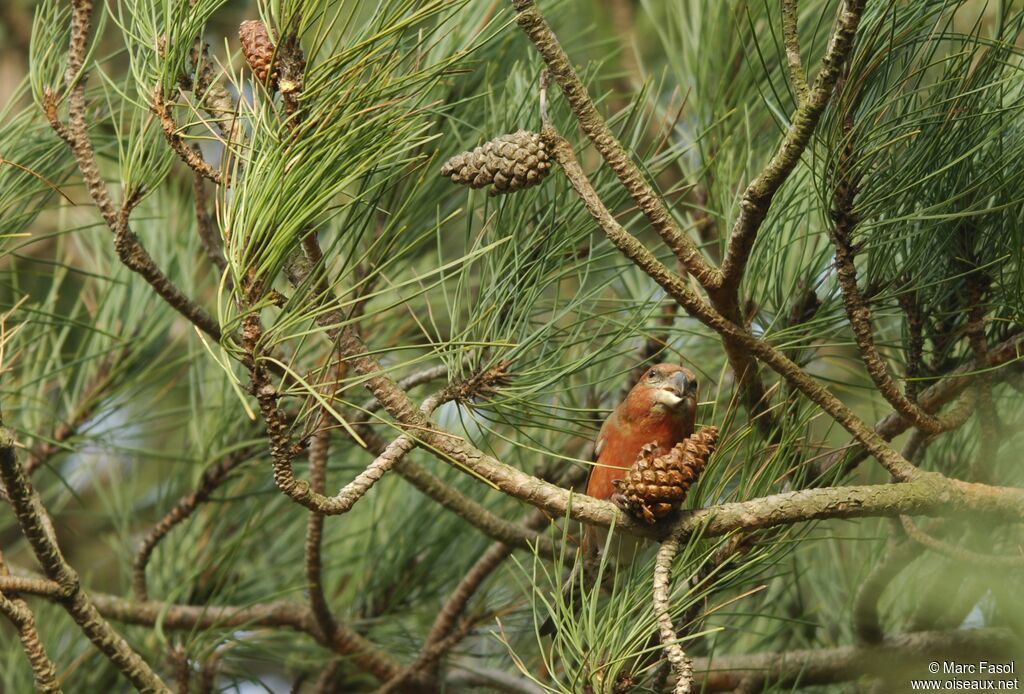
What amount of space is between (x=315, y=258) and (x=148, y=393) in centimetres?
139

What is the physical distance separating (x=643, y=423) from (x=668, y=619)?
0.76 metres

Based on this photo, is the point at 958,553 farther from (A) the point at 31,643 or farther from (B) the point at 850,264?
(A) the point at 31,643

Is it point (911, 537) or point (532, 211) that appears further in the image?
point (911, 537)

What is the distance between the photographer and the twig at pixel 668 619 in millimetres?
1193

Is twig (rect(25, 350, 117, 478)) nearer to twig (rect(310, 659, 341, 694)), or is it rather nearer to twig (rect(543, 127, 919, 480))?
twig (rect(310, 659, 341, 694))

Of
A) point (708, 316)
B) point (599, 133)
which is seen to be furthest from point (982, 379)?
point (599, 133)

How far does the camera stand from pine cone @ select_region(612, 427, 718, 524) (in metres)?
1.39

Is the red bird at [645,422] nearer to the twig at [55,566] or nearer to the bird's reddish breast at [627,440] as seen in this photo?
the bird's reddish breast at [627,440]

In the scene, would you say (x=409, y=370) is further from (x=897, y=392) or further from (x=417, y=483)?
(x=897, y=392)

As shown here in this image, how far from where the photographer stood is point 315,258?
1333 mm

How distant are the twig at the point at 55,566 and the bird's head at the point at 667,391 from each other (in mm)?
968

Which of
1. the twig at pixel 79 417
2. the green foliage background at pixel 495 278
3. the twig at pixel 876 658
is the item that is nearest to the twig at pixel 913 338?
the green foliage background at pixel 495 278

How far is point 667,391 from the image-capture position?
1.91 meters

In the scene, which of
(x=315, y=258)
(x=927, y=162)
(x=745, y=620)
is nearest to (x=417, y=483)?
Answer: (x=315, y=258)
